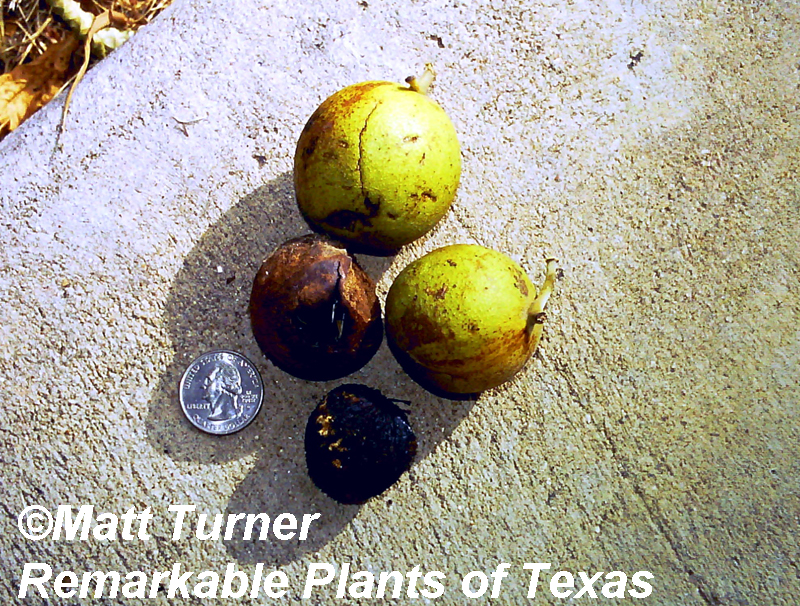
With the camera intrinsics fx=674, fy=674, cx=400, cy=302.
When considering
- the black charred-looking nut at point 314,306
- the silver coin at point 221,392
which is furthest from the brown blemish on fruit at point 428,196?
the silver coin at point 221,392

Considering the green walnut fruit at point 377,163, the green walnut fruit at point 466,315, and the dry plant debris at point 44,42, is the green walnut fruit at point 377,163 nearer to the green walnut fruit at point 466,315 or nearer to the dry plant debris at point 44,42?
the green walnut fruit at point 466,315

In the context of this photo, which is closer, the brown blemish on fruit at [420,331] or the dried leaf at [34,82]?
the brown blemish on fruit at [420,331]

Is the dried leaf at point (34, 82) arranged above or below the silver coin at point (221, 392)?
above

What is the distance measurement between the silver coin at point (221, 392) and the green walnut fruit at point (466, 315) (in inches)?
26.8

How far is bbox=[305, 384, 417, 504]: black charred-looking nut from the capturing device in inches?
86.0

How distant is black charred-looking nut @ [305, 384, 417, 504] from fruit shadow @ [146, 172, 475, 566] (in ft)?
0.63

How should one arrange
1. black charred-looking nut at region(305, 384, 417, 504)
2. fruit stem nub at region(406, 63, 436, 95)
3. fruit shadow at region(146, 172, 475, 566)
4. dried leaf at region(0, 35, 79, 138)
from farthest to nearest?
dried leaf at region(0, 35, 79, 138)
fruit shadow at region(146, 172, 475, 566)
black charred-looking nut at region(305, 384, 417, 504)
fruit stem nub at region(406, 63, 436, 95)

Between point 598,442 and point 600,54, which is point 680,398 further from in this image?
point 600,54

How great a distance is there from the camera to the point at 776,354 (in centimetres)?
254

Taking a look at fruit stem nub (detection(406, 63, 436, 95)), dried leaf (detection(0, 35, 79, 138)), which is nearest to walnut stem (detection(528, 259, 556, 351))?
fruit stem nub (detection(406, 63, 436, 95))

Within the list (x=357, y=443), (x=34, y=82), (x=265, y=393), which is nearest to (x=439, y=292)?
(x=357, y=443)

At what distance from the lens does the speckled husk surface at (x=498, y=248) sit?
8.09 ft

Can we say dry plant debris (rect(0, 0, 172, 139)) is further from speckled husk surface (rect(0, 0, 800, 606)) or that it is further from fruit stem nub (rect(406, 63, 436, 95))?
fruit stem nub (rect(406, 63, 436, 95))

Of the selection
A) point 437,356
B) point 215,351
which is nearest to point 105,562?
point 215,351
